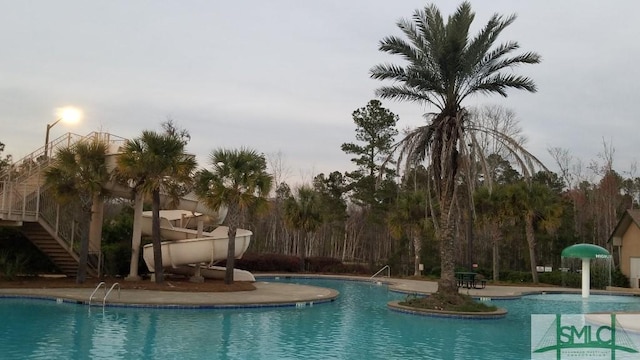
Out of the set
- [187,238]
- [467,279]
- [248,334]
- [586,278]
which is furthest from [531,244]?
[248,334]

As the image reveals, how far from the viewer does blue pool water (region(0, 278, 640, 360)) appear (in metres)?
11.3

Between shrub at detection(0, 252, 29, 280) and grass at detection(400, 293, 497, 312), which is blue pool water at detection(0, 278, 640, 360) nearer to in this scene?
grass at detection(400, 293, 497, 312)

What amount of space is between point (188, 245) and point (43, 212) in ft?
19.6

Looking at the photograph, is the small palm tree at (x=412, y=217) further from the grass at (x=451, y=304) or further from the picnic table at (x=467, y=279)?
the grass at (x=451, y=304)

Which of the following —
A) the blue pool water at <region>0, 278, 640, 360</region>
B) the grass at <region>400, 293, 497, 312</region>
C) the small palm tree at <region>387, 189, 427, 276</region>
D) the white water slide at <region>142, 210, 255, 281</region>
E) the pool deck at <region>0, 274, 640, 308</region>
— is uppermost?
the small palm tree at <region>387, 189, 427, 276</region>

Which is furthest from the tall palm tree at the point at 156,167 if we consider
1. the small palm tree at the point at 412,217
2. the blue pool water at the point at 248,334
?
the small palm tree at the point at 412,217

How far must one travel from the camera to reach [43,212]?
72.0ft

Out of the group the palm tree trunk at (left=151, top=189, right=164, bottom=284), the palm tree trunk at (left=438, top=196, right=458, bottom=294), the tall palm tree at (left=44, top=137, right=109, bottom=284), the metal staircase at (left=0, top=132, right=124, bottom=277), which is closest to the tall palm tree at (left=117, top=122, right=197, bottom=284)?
the palm tree trunk at (left=151, top=189, right=164, bottom=284)

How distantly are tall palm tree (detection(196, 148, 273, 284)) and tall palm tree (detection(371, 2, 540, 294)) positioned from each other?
701cm

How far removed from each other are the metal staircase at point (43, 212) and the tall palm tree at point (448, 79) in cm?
1290

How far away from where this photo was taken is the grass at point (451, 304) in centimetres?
1827

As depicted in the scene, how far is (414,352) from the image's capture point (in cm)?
1201

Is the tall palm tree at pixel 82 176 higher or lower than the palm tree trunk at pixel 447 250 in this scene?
higher

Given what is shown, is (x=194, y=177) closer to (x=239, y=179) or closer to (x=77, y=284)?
(x=239, y=179)
